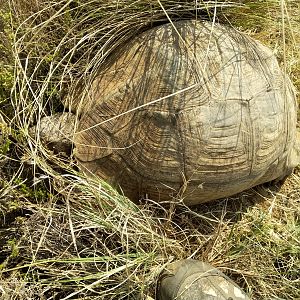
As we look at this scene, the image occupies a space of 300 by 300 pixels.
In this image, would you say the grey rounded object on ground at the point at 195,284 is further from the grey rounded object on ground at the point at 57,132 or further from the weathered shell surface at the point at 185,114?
the grey rounded object on ground at the point at 57,132

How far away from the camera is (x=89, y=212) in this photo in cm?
228

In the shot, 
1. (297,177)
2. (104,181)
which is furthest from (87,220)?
(297,177)

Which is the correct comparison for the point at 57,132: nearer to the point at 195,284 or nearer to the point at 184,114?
the point at 184,114

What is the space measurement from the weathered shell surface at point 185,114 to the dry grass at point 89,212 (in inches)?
4.8

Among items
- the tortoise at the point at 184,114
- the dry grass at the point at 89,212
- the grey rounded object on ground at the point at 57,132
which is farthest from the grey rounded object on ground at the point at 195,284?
the grey rounded object on ground at the point at 57,132

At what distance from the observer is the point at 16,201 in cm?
229

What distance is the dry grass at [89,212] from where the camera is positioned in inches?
89.0

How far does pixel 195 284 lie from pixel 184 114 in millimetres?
782

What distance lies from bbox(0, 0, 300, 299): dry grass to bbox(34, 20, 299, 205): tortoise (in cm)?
12

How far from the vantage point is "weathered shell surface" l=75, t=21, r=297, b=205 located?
2143 mm

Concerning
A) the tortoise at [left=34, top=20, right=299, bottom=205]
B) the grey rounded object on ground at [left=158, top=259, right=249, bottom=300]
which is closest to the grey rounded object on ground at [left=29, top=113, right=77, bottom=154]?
the tortoise at [left=34, top=20, right=299, bottom=205]

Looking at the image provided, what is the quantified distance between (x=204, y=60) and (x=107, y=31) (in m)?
0.58

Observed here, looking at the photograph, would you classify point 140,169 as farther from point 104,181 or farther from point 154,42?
point 154,42

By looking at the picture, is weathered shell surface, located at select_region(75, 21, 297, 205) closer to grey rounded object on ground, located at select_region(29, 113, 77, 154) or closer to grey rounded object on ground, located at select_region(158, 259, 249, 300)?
grey rounded object on ground, located at select_region(29, 113, 77, 154)
